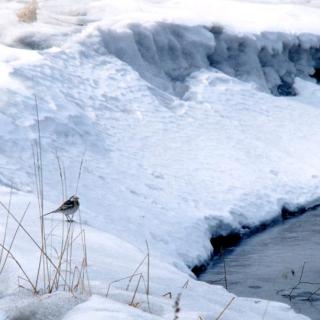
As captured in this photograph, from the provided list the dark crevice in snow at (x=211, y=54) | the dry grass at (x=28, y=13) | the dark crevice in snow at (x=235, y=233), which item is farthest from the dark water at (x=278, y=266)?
the dry grass at (x=28, y=13)

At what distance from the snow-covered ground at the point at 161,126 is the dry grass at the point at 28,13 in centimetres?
17

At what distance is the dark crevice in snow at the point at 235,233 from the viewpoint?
10.5 meters

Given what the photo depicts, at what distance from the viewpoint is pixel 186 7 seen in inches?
741

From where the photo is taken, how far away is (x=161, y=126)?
44.8 feet

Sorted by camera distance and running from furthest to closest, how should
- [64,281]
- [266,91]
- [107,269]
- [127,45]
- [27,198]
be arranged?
1. [266,91]
2. [127,45]
3. [27,198]
4. [107,269]
5. [64,281]

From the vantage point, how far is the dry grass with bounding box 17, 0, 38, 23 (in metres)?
15.0

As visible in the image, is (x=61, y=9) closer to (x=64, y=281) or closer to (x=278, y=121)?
(x=278, y=121)

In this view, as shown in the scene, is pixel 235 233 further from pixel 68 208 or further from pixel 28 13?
pixel 28 13

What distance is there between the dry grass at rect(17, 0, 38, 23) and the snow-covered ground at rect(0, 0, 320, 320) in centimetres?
17

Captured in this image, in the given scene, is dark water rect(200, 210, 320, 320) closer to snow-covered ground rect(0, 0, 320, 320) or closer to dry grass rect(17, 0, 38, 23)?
snow-covered ground rect(0, 0, 320, 320)

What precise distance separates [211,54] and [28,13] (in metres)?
3.92

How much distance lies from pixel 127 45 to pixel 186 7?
3.92 meters

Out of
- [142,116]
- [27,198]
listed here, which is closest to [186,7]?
[142,116]

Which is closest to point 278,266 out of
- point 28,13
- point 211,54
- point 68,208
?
point 68,208
